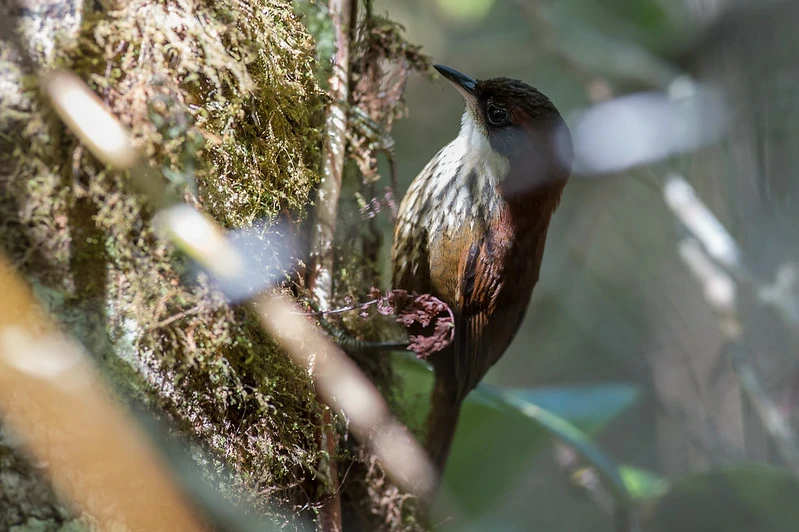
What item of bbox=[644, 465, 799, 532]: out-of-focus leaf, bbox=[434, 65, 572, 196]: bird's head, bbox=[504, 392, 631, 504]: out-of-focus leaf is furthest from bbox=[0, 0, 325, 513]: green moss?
bbox=[644, 465, 799, 532]: out-of-focus leaf

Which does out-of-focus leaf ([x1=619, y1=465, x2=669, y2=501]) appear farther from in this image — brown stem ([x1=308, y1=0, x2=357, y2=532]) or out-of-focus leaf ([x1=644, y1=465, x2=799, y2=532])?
brown stem ([x1=308, y1=0, x2=357, y2=532])

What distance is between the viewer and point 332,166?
217cm

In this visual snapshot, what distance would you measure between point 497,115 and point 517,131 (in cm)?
9

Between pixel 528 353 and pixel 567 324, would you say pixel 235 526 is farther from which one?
pixel 567 324

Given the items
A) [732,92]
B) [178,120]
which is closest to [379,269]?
[178,120]

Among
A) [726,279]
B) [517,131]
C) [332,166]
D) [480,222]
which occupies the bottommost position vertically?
[726,279]

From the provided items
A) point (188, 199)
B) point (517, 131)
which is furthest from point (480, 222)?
point (188, 199)

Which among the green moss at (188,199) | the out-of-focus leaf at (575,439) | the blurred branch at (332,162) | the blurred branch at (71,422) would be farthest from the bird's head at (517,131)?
the blurred branch at (71,422)

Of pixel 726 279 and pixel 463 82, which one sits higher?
pixel 463 82

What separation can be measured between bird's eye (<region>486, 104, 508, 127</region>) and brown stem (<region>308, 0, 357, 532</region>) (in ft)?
2.06

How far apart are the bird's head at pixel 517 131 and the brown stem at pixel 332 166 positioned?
0.49 m

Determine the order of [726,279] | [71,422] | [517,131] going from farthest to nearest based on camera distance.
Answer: [726,279] < [517,131] < [71,422]

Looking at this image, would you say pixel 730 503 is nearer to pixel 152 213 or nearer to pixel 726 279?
pixel 726 279

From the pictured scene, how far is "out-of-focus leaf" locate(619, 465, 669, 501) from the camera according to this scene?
322 centimetres
